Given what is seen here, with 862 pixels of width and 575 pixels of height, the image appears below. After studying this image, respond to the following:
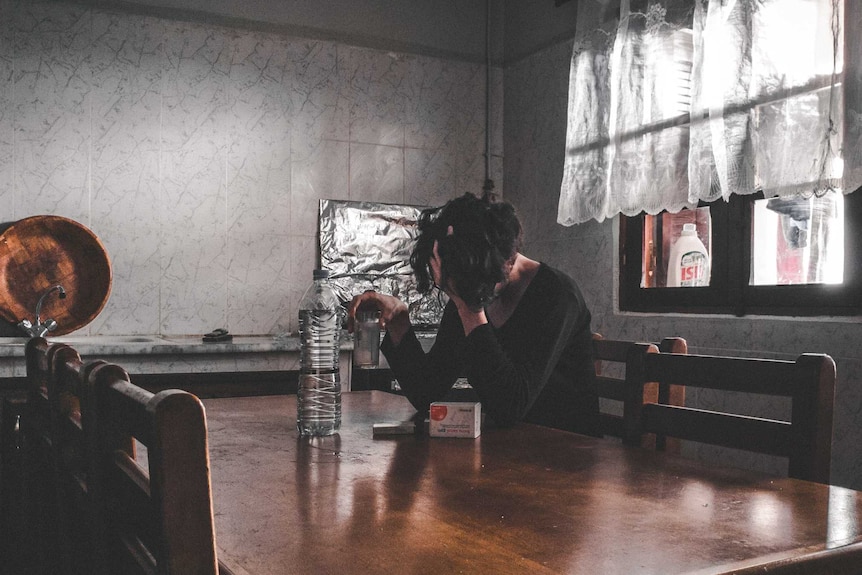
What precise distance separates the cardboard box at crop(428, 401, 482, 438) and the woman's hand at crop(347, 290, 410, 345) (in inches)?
11.8

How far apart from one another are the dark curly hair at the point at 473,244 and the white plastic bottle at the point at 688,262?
1.52 metres

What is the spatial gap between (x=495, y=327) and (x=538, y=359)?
25cm

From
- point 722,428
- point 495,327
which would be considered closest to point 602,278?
point 495,327

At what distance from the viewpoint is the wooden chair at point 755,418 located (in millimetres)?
1180

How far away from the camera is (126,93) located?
326 cm

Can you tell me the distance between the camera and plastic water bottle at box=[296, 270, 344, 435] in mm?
1454

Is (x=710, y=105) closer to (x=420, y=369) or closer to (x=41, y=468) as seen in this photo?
(x=420, y=369)

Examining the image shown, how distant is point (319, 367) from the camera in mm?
1508

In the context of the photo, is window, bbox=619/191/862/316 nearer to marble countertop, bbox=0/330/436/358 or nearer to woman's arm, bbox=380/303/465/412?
marble countertop, bbox=0/330/436/358

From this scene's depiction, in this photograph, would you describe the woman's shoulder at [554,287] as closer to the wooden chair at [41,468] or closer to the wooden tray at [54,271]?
the wooden chair at [41,468]

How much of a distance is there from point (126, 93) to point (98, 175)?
0.36 m

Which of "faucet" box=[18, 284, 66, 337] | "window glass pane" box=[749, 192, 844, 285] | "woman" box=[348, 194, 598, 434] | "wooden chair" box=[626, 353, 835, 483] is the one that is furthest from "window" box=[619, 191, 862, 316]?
"faucet" box=[18, 284, 66, 337]

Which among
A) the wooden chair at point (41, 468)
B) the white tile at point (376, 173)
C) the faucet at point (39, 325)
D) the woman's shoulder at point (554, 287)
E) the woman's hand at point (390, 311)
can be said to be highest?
the white tile at point (376, 173)

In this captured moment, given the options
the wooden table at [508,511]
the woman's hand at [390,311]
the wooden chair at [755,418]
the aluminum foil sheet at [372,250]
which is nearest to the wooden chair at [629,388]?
the wooden chair at [755,418]
